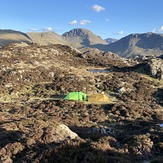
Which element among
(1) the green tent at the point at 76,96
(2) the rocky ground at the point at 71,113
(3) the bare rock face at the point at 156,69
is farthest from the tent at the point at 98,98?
(3) the bare rock face at the point at 156,69

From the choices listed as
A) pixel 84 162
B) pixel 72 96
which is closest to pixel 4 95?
pixel 72 96

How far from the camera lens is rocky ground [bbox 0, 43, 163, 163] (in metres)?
12.6

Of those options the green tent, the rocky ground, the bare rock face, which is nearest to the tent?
the green tent

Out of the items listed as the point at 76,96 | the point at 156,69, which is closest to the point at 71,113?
the point at 76,96

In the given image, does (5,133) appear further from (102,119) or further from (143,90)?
(143,90)

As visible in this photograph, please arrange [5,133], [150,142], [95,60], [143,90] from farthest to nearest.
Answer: [95,60] → [143,90] → [5,133] → [150,142]

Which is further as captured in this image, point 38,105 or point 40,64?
point 40,64

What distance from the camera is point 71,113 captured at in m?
32.8

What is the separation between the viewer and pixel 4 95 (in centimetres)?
4122

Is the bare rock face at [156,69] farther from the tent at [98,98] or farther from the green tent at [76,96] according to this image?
the green tent at [76,96]

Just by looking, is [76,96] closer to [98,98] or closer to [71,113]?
[98,98]

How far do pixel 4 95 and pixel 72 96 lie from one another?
11.1m

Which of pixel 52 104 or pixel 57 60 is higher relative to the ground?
pixel 57 60

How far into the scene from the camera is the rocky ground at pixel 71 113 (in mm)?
12625
